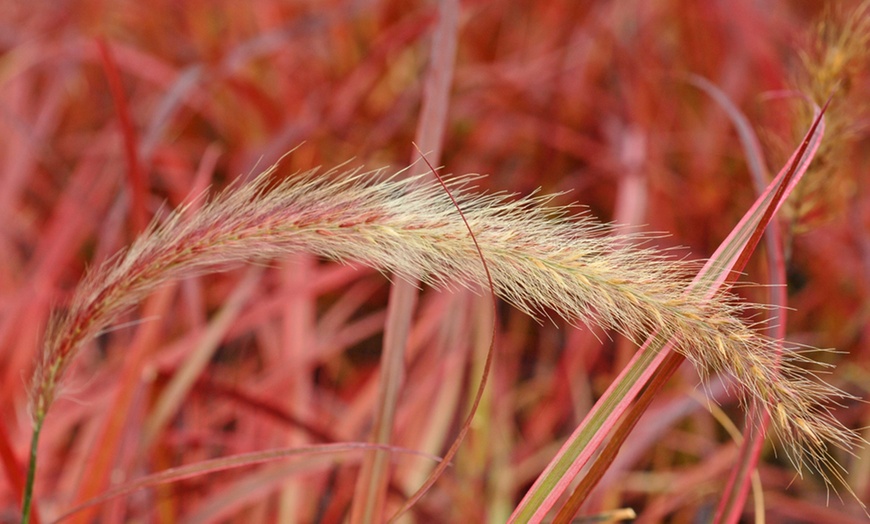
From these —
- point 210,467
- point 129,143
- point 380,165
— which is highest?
point 380,165

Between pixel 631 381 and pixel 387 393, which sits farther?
pixel 387 393

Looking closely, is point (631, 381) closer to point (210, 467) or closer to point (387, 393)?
point (387, 393)

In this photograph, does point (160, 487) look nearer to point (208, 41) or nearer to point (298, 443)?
point (298, 443)

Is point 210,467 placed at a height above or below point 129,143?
below

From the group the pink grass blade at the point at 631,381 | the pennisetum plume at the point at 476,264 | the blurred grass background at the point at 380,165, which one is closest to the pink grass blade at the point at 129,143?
the blurred grass background at the point at 380,165

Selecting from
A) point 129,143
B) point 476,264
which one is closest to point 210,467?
point 476,264

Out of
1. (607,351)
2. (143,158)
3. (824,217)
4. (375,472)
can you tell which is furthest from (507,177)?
(375,472)
